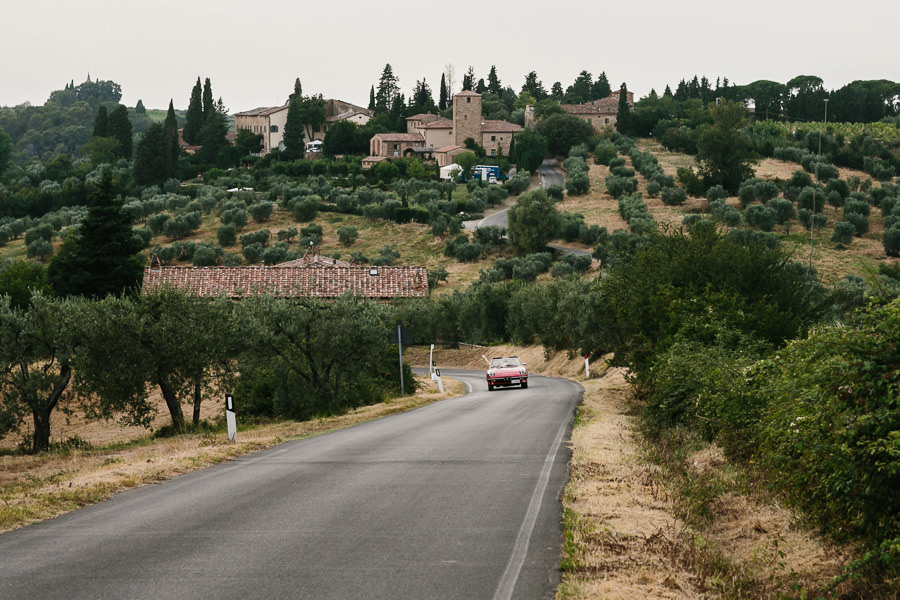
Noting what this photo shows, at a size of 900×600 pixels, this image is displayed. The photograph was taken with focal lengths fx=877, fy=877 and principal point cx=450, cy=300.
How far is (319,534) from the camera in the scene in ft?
30.1

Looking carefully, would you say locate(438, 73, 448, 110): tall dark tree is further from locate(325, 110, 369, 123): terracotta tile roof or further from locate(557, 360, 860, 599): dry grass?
locate(557, 360, 860, 599): dry grass

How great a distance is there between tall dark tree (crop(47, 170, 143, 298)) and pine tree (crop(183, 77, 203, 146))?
117477 mm

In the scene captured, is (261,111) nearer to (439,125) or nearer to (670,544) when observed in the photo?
(439,125)

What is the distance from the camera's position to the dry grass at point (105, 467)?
11.5 metres

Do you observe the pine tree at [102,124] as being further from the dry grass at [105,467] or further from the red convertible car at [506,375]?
the dry grass at [105,467]

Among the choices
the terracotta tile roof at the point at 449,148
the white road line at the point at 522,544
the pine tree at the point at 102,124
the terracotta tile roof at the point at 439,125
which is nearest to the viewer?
the white road line at the point at 522,544

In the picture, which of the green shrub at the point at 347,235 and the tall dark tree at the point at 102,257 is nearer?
the tall dark tree at the point at 102,257

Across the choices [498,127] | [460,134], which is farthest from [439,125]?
[498,127]

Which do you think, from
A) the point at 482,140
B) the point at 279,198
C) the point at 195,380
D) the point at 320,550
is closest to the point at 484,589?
the point at 320,550

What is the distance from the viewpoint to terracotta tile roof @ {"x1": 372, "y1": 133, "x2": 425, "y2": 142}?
6102 inches

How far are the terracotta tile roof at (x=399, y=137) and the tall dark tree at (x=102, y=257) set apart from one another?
9610cm

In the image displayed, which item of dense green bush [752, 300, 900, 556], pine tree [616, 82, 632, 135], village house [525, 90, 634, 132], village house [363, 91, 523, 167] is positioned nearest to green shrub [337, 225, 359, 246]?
village house [363, 91, 523, 167]

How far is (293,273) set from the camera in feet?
235

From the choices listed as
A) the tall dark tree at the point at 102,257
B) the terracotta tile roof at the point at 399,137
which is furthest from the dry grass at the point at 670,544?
the terracotta tile roof at the point at 399,137
